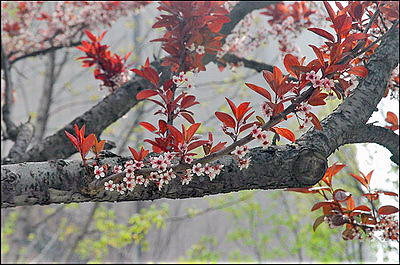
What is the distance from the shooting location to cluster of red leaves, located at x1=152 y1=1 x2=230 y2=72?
0.80 metres

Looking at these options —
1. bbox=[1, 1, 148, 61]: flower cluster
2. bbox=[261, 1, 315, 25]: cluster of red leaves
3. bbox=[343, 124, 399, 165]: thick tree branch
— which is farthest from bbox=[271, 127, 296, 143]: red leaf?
bbox=[1, 1, 148, 61]: flower cluster

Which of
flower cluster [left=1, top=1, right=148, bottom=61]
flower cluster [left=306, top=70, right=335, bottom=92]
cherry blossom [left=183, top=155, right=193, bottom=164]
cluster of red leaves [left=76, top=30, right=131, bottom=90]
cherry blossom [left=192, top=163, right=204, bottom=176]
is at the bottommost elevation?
cherry blossom [left=192, top=163, right=204, bottom=176]

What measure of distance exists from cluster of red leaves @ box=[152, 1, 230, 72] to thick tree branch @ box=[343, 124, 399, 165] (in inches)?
11.3

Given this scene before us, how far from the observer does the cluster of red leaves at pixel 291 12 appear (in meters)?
1.36

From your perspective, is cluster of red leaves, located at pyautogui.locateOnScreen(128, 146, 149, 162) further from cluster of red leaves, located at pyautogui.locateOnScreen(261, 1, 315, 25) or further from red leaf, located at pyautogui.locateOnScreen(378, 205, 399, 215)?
cluster of red leaves, located at pyautogui.locateOnScreen(261, 1, 315, 25)

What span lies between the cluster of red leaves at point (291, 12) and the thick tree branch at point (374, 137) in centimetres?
60

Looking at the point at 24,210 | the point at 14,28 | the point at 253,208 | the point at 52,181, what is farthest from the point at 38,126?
the point at 52,181

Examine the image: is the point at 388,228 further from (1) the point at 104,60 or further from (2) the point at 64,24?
(2) the point at 64,24

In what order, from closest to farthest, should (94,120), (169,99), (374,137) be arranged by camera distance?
1. (169,99)
2. (374,137)
3. (94,120)

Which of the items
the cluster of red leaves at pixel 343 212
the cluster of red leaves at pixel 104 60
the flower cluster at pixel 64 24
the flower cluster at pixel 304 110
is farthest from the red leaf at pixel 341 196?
the flower cluster at pixel 64 24

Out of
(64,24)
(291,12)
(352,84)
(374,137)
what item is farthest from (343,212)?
(64,24)

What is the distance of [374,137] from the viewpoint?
79cm

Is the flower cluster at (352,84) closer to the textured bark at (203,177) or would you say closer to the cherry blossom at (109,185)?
the textured bark at (203,177)

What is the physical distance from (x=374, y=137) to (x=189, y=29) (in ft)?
1.26
